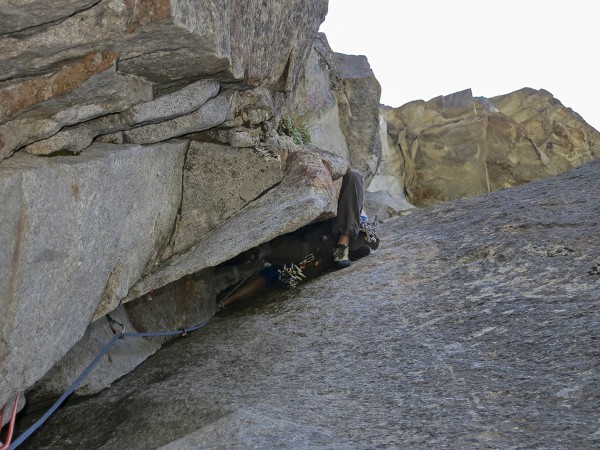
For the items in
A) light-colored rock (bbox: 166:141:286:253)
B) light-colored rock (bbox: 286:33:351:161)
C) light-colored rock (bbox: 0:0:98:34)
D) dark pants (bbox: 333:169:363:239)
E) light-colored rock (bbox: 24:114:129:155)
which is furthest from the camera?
light-colored rock (bbox: 286:33:351:161)

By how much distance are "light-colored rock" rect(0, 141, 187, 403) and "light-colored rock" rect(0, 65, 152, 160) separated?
0.53 feet

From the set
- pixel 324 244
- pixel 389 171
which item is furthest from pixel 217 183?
pixel 389 171

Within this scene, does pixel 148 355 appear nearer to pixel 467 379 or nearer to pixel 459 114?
pixel 467 379

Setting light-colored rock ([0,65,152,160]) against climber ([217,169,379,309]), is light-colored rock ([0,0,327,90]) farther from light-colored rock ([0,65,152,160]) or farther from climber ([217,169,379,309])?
climber ([217,169,379,309])

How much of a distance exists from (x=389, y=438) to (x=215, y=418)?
140 centimetres

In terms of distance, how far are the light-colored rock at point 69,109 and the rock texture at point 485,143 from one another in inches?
611

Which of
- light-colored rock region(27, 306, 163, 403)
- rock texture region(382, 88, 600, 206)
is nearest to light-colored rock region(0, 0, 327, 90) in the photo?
light-colored rock region(27, 306, 163, 403)

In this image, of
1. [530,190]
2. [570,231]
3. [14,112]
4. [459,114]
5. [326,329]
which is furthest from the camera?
[459,114]

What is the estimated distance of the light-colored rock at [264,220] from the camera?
684 cm

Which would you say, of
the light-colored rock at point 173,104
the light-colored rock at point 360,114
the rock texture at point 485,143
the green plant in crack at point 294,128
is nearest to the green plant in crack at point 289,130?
the green plant in crack at point 294,128

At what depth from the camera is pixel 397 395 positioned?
16.5 feet

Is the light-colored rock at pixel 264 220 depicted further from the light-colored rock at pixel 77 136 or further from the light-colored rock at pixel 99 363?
the light-colored rock at pixel 77 136

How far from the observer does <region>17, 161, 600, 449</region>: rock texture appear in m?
4.50

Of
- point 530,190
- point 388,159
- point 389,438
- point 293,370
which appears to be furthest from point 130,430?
point 388,159
